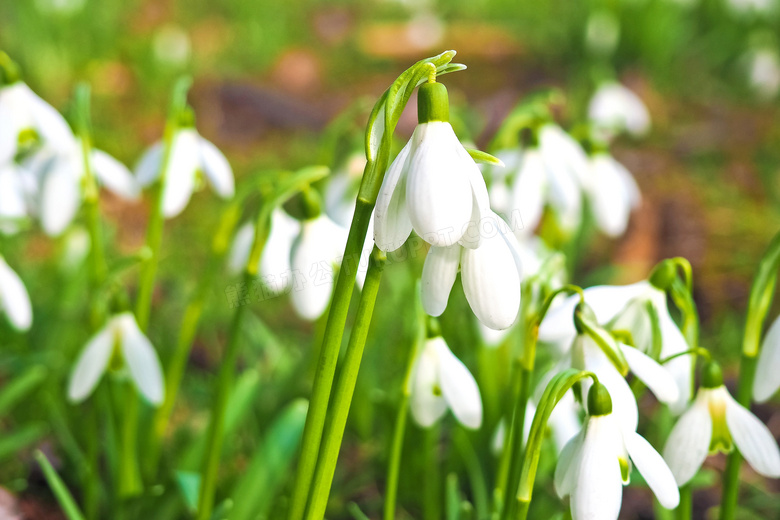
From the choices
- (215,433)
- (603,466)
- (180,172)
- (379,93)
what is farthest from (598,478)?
(379,93)

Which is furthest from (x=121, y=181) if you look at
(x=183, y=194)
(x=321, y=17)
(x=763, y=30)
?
(x=321, y=17)

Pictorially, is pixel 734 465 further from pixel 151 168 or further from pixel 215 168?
pixel 151 168

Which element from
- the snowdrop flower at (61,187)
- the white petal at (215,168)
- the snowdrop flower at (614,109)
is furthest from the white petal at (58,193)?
the snowdrop flower at (614,109)

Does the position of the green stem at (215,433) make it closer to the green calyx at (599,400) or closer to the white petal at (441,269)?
the white petal at (441,269)

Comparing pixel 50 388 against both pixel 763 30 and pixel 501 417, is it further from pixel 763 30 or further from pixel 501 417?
pixel 763 30

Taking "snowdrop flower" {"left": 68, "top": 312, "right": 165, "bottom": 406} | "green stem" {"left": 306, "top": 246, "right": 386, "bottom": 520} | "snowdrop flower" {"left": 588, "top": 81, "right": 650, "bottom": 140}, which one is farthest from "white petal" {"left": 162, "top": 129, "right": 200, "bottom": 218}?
"snowdrop flower" {"left": 588, "top": 81, "right": 650, "bottom": 140}

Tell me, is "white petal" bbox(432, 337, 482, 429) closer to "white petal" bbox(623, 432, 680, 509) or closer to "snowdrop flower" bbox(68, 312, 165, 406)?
"white petal" bbox(623, 432, 680, 509)
